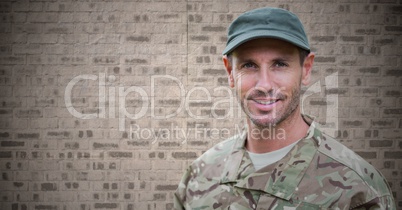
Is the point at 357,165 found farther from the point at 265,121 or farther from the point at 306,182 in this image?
the point at 265,121

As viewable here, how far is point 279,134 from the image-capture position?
4.62 feet

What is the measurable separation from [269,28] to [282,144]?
0.47m

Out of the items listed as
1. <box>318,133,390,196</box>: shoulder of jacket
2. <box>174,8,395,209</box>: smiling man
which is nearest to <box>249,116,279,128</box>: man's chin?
<box>174,8,395,209</box>: smiling man

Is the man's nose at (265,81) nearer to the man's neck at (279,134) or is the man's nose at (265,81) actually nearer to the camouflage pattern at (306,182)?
the man's neck at (279,134)

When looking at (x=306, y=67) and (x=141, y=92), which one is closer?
(x=306, y=67)

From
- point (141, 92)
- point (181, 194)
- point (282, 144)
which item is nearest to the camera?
point (282, 144)

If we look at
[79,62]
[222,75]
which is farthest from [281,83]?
[79,62]

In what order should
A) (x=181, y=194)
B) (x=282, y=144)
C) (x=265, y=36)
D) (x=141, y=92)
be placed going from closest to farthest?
(x=265, y=36) → (x=282, y=144) → (x=181, y=194) → (x=141, y=92)

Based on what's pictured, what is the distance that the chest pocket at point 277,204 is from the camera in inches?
52.8

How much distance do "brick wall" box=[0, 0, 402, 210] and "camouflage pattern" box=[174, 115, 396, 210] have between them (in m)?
2.44

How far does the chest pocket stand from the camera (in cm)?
134

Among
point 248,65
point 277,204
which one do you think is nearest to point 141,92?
point 248,65

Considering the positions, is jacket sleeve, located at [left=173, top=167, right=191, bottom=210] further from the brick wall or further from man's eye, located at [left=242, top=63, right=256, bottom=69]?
the brick wall

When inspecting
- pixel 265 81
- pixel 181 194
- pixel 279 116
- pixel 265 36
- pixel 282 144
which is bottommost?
pixel 181 194
